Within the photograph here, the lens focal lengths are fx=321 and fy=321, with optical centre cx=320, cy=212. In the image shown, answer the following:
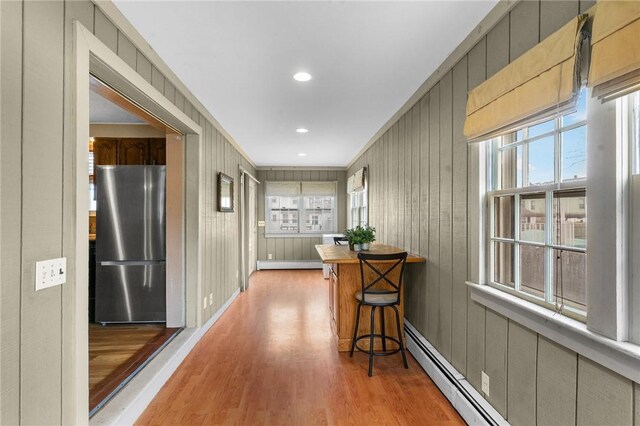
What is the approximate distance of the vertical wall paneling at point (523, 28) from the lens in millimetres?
1569

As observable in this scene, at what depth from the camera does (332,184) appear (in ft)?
26.6

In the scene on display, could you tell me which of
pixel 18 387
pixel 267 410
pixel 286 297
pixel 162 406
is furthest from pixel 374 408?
pixel 286 297

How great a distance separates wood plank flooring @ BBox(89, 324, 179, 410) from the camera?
2307 millimetres

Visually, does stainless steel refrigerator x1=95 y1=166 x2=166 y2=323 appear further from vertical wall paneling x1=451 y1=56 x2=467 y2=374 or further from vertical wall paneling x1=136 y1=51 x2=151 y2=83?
vertical wall paneling x1=451 y1=56 x2=467 y2=374

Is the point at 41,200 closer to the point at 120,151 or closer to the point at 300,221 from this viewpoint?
the point at 120,151

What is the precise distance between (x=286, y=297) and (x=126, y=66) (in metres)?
4.06

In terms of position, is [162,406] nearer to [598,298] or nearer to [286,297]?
[598,298]

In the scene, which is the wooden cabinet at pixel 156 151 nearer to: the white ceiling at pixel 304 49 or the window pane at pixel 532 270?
the white ceiling at pixel 304 49

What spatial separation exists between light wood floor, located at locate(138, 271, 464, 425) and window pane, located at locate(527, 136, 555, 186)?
1.62 metres

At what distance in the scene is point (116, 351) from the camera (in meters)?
2.94

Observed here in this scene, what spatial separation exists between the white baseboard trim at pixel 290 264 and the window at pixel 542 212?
20.2 feet

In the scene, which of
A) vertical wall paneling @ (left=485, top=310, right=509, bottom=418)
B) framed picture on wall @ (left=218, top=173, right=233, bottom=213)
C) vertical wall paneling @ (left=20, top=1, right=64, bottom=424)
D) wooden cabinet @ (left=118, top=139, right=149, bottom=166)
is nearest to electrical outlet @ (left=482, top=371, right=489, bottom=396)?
vertical wall paneling @ (left=485, top=310, right=509, bottom=418)

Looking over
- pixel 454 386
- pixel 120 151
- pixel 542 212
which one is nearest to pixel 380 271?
pixel 454 386

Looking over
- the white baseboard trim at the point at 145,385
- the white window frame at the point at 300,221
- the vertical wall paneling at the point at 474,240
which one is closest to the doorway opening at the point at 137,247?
the white baseboard trim at the point at 145,385
